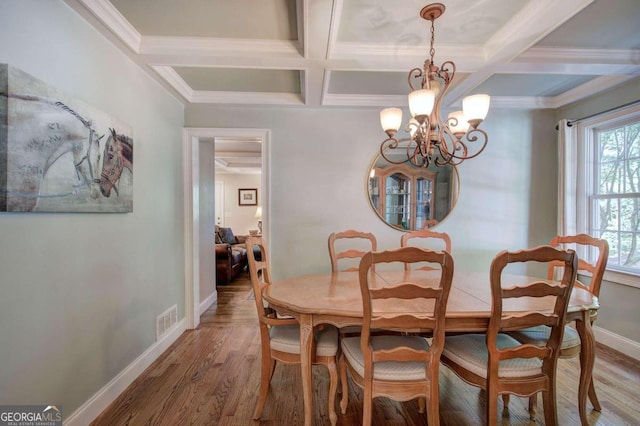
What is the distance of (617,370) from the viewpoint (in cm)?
227

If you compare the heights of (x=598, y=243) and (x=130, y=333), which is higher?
(x=598, y=243)

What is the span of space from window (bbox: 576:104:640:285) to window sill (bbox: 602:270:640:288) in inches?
1.1

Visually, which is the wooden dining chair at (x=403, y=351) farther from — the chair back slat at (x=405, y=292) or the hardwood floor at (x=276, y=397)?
the hardwood floor at (x=276, y=397)

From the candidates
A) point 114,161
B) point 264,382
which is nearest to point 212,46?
point 114,161

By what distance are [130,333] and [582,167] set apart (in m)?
4.30

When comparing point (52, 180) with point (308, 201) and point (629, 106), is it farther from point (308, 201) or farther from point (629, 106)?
point (629, 106)

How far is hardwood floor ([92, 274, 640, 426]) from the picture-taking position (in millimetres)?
1757

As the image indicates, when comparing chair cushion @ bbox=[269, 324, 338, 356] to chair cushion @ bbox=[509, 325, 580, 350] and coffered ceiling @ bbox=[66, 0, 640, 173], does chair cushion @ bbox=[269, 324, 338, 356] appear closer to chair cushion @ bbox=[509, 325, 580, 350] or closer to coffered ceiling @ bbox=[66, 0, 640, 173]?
chair cushion @ bbox=[509, 325, 580, 350]

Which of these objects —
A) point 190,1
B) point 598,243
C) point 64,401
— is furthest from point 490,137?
point 64,401

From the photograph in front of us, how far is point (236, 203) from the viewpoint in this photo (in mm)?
8156

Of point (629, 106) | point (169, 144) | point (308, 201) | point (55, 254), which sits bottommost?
point (55, 254)

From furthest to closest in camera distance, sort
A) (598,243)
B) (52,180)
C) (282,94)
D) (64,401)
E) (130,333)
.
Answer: (282,94)
(130,333)
(598,243)
(64,401)
(52,180)

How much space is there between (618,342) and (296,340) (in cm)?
290

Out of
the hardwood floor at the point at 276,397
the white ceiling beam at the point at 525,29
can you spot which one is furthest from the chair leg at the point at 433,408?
the white ceiling beam at the point at 525,29
